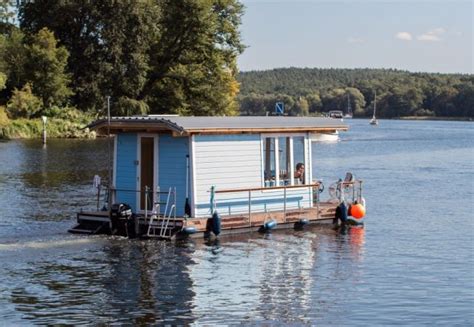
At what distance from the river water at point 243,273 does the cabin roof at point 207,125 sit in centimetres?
330

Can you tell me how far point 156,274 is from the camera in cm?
2231

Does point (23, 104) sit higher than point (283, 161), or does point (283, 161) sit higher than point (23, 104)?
point (23, 104)

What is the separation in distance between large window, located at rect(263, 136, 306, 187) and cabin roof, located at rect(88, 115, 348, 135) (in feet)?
1.57

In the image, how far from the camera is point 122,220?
86.4 feet

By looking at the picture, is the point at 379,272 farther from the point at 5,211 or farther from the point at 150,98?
the point at 150,98

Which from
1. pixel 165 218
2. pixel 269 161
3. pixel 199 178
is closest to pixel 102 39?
pixel 269 161

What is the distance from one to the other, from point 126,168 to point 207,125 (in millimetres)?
3055

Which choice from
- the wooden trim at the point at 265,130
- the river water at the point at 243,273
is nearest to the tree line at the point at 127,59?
the river water at the point at 243,273

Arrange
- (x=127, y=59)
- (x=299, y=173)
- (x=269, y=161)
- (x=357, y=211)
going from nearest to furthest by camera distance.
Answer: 1. (x=269, y=161)
2. (x=299, y=173)
3. (x=357, y=211)
4. (x=127, y=59)

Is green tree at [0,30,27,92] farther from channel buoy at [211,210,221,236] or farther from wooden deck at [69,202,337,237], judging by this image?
channel buoy at [211,210,221,236]

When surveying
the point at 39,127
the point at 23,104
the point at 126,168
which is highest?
the point at 23,104

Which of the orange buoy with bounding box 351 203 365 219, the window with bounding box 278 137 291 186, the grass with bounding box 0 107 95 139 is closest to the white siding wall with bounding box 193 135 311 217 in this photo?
the window with bounding box 278 137 291 186

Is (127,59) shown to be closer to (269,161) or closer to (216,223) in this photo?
(269,161)

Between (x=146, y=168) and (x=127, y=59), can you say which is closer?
(x=146, y=168)
